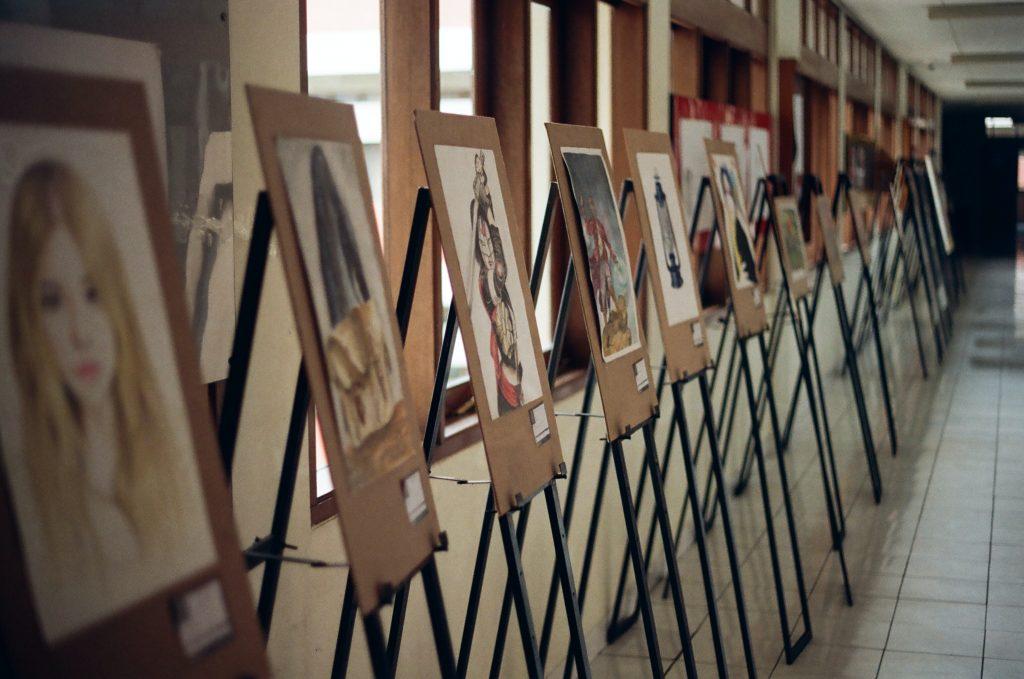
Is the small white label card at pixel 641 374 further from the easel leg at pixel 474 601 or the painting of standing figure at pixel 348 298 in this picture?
the painting of standing figure at pixel 348 298

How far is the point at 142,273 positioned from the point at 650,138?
2.46 metres

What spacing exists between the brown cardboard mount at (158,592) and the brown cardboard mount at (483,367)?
0.79m

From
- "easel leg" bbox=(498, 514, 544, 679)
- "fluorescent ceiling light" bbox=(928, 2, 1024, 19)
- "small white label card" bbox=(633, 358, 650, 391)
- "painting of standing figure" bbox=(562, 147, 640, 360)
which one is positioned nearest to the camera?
"easel leg" bbox=(498, 514, 544, 679)

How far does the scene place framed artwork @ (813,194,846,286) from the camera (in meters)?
5.83

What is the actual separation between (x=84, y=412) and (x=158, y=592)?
208 millimetres

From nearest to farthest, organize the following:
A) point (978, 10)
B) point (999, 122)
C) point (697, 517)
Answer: point (697, 517) → point (978, 10) → point (999, 122)

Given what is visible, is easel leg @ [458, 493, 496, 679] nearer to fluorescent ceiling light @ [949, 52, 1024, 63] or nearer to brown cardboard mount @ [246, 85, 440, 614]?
brown cardboard mount @ [246, 85, 440, 614]

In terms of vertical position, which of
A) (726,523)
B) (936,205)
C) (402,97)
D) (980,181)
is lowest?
(726,523)

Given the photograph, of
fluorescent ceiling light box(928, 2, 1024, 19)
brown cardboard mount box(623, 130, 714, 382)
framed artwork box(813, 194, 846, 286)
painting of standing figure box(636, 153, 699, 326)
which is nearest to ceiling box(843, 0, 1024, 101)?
fluorescent ceiling light box(928, 2, 1024, 19)

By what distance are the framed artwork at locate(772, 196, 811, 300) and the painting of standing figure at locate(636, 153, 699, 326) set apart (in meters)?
1.50

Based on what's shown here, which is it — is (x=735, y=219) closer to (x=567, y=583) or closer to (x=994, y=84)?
(x=567, y=583)

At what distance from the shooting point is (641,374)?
291cm

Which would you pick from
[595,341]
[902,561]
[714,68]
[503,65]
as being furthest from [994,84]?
[595,341]

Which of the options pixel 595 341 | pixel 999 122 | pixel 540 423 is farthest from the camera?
pixel 999 122
